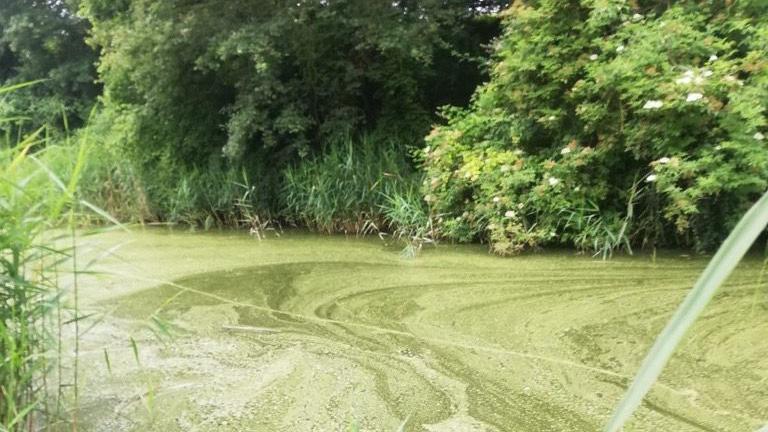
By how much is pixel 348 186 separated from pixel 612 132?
92.6 inches

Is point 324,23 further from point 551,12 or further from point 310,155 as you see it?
point 551,12

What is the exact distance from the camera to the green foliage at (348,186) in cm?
483

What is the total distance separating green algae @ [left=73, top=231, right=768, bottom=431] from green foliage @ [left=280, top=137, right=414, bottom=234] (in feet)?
5.59

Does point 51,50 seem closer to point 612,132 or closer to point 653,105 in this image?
point 612,132

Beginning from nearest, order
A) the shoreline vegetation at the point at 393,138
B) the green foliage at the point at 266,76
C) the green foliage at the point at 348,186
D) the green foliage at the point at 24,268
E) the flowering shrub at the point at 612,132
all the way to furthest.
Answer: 1. the green foliage at the point at 24,268
2. the shoreline vegetation at the point at 393,138
3. the flowering shrub at the point at 612,132
4. the green foliage at the point at 348,186
5. the green foliage at the point at 266,76

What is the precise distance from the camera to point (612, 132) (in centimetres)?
326

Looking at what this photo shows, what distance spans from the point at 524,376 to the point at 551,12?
256cm

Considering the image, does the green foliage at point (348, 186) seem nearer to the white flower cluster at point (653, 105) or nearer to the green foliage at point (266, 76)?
the green foliage at point (266, 76)

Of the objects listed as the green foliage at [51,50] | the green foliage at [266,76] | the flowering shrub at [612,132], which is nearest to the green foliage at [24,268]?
the flowering shrub at [612,132]

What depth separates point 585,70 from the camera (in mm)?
3391

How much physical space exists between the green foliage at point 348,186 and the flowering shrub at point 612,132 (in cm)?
83

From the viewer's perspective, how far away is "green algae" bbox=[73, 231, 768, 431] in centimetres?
142

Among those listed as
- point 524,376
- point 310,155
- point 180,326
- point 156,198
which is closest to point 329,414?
point 524,376

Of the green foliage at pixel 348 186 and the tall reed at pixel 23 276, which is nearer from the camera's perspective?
the tall reed at pixel 23 276
